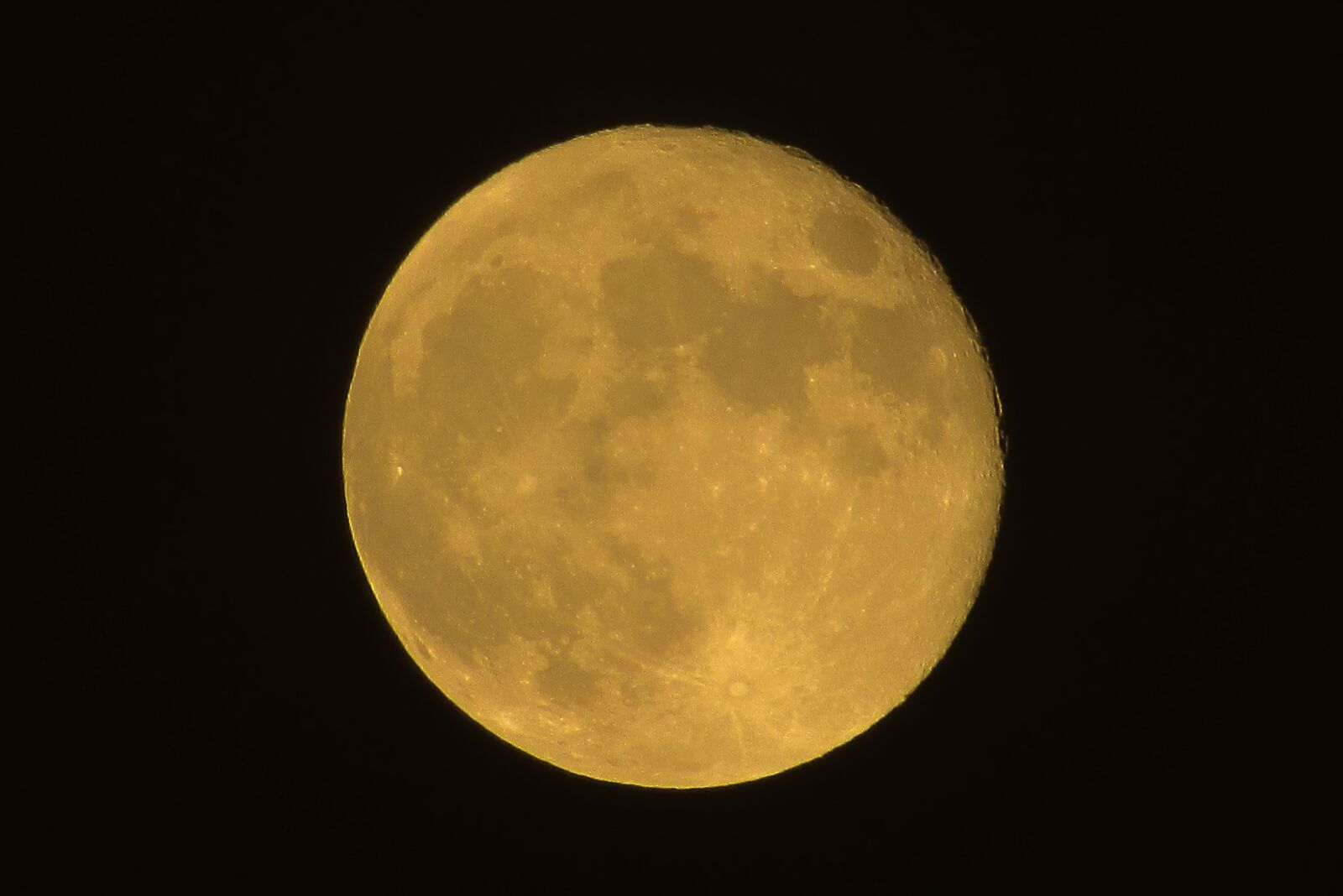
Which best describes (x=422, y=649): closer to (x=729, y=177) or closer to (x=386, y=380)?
(x=386, y=380)

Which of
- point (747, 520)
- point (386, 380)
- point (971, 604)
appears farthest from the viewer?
point (971, 604)

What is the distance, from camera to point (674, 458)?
13.1 ft

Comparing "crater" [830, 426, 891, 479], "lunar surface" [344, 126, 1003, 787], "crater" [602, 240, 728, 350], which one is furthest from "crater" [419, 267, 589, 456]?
"crater" [830, 426, 891, 479]

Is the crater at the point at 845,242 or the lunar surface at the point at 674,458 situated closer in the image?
the lunar surface at the point at 674,458

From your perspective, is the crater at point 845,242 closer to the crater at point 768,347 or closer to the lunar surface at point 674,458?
the lunar surface at point 674,458

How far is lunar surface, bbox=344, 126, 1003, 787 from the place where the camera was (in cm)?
405

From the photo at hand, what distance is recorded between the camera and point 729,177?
448 cm

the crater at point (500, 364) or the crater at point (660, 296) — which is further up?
the crater at point (660, 296)

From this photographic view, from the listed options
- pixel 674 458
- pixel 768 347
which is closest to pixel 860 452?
pixel 768 347

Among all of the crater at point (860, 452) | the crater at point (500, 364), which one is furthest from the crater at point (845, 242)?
the crater at point (500, 364)

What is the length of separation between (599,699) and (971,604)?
5.91ft

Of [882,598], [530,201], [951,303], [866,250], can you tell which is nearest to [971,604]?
[882,598]

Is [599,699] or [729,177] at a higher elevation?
[729,177]

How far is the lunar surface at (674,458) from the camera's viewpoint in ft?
13.3
